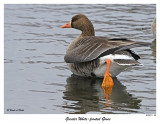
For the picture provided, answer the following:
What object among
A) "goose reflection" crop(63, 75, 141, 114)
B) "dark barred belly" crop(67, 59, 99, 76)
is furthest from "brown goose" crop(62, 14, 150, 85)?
"goose reflection" crop(63, 75, 141, 114)

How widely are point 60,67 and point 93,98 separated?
2.44m

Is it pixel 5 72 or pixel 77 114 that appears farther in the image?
pixel 5 72

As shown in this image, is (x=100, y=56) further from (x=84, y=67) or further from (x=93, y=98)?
(x=93, y=98)

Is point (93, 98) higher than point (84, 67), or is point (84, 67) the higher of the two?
point (84, 67)

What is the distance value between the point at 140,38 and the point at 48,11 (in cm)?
481

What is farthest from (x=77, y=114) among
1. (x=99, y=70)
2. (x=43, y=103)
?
(x=99, y=70)

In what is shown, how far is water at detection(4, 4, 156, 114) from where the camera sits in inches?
323

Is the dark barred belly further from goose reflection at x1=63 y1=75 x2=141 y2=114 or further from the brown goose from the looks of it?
goose reflection at x1=63 y1=75 x2=141 y2=114

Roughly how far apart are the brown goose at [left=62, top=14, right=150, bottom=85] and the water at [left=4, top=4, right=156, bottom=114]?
0.30m

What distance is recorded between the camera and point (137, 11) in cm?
1733

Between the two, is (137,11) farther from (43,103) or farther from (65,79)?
(43,103)

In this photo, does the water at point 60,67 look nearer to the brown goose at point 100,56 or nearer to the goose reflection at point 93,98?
the goose reflection at point 93,98

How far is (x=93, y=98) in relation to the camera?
8.60 meters

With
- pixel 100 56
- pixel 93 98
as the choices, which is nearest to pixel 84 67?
pixel 100 56
